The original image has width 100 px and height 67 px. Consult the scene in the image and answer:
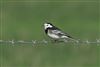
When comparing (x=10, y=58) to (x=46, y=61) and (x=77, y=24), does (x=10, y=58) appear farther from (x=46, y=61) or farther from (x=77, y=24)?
(x=77, y=24)

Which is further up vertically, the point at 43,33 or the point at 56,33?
the point at 56,33

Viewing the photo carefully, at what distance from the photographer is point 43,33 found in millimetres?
18703

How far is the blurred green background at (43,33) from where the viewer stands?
16278 millimetres

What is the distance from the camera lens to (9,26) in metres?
20.0

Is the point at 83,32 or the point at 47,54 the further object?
the point at 83,32

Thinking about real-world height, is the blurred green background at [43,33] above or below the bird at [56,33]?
below

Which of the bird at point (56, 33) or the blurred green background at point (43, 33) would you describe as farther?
the blurred green background at point (43, 33)

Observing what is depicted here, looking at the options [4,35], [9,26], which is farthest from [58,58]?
[9,26]

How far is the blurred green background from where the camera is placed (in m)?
16.3

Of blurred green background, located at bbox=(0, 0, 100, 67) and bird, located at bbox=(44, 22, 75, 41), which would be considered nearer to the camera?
bird, located at bbox=(44, 22, 75, 41)

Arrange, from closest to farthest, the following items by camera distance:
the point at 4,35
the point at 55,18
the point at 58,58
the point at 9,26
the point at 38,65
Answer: the point at 38,65 < the point at 58,58 < the point at 4,35 < the point at 9,26 < the point at 55,18

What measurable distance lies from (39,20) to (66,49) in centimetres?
382

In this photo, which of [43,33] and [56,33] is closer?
[56,33]

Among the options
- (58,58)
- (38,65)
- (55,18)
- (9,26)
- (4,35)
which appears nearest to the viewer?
(38,65)
